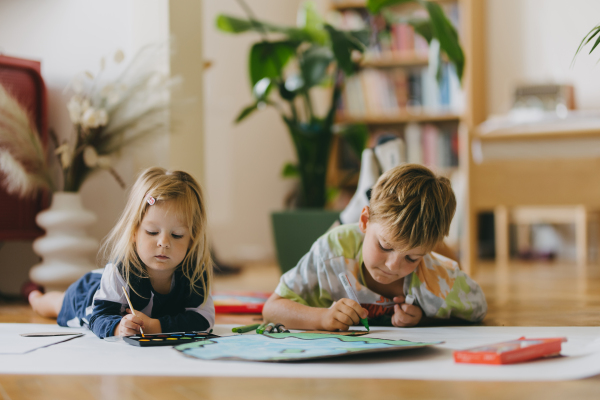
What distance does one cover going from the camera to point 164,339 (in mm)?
1055

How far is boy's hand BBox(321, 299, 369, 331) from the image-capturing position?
1.12 meters

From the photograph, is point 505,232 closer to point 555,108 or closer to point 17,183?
point 555,108

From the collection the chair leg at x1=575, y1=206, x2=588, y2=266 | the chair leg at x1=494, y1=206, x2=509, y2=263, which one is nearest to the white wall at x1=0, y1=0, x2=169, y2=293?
the chair leg at x1=494, y1=206, x2=509, y2=263

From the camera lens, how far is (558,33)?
370cm

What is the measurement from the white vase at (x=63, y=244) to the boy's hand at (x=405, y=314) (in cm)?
102

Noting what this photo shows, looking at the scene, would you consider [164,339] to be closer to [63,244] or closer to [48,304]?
[48,304]

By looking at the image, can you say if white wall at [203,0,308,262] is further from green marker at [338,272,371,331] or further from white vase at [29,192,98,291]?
green marker at [338,272,371,331]

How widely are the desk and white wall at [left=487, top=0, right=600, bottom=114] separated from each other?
3.88ft

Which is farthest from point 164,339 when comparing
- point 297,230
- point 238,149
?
point 238,149

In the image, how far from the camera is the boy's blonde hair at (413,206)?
110 centimetres

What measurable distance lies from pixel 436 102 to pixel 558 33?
2.91ft

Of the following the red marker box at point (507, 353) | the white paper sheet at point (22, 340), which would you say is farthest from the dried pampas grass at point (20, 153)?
the red marker box at point (507, 353)

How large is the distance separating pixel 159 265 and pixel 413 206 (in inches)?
18.6

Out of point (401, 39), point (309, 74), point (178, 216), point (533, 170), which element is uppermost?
point (401, 39)
